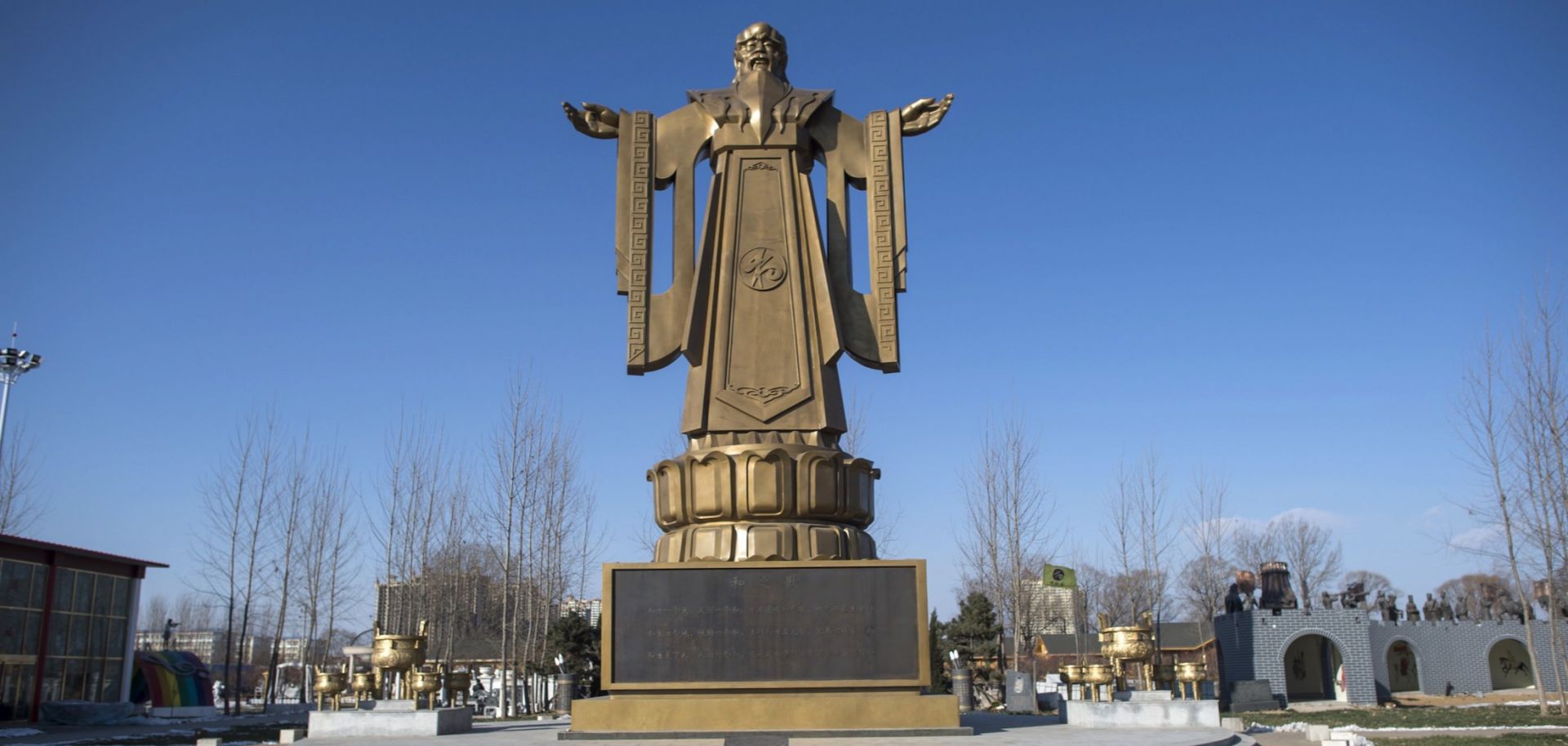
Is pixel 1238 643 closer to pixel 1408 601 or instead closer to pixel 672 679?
pixel 1408 601

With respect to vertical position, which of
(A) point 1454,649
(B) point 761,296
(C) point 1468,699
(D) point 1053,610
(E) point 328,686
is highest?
(B) point 761,296

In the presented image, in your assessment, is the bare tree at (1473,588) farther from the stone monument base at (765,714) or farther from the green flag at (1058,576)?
the stone monument base at (765,714)

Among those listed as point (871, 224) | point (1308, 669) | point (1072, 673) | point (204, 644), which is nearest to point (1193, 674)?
point (1072, 673)

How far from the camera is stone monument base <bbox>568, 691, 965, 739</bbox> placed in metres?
9.58

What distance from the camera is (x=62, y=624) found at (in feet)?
67.4

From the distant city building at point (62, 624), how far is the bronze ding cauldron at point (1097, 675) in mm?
17696

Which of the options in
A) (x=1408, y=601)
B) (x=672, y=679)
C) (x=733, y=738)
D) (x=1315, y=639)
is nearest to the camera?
(x=733, y=738)

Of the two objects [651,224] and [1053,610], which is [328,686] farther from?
[1053,610]

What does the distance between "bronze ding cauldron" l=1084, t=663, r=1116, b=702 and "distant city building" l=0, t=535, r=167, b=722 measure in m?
17.7

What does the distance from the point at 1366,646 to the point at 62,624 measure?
94.2 ft

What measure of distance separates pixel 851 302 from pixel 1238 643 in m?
21.5

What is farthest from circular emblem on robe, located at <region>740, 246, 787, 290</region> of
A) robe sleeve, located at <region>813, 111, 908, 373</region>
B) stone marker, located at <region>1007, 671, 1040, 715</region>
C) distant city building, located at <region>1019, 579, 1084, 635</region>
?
distant city building, located at <region>1019, 579, 1084, 635</region>

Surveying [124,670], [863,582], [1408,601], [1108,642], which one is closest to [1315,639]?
[1408,601]

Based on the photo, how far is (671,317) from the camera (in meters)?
11.8
